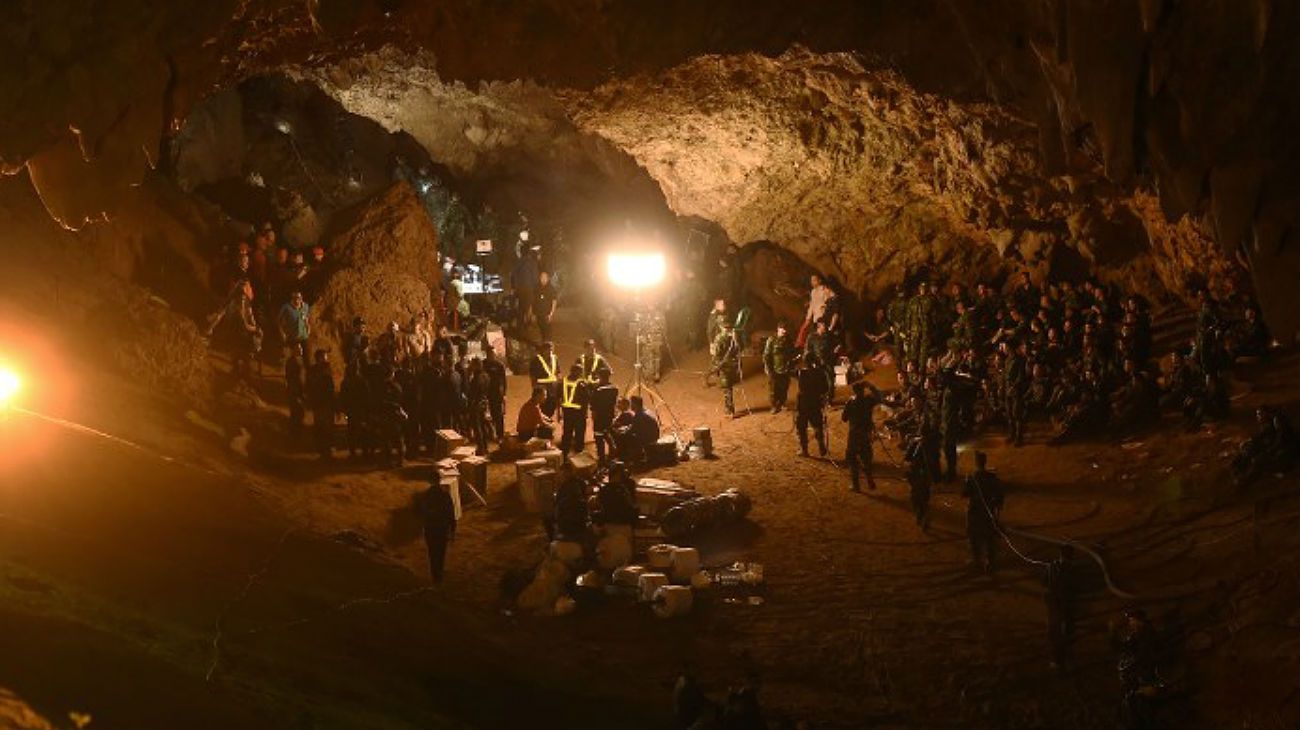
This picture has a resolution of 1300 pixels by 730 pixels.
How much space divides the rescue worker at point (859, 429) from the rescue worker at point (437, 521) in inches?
224

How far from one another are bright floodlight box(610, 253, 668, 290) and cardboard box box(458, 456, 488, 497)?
24.4 ft

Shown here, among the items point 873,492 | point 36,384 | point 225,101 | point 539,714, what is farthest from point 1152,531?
point 225,101

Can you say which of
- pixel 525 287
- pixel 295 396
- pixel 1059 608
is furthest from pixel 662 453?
pixel 525 287

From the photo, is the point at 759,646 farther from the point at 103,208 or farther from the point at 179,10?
the point at 179,10

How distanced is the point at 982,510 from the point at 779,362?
7.60 m

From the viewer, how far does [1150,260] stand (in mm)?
18891

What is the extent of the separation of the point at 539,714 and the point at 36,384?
8.24 m

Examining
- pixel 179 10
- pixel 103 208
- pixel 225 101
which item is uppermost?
pixel 225 101

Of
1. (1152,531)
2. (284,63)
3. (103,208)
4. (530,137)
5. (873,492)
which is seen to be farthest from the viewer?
(530,137)

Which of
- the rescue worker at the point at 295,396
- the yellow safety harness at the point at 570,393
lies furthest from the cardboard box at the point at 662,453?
the rescue worker at the point at 295,396

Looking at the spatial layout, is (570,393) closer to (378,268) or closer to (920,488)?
(378,268)

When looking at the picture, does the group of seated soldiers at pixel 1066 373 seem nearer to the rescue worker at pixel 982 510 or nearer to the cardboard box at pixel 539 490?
the rescue worker at pixel 982 510

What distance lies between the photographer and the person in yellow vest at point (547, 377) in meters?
17.1

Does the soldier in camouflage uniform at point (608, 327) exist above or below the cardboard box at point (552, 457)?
above
